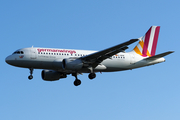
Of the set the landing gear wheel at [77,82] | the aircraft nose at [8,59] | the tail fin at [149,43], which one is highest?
the tail fin at [149,43]

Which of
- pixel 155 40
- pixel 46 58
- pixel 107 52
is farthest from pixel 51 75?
pixel 155 40

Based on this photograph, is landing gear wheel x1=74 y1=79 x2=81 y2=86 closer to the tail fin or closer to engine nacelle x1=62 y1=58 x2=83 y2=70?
engine nacelle x1=62 y1=58 x2=83 y2=70

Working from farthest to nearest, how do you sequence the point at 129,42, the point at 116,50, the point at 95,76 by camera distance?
the point at 95,76 → the point at 116,50 → the point at 129,42

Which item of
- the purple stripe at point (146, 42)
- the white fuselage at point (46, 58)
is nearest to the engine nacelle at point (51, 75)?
the white fuselage at point (46, 58)

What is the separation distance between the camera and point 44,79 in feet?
153

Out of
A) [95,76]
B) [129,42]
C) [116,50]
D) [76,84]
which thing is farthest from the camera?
[76,84]

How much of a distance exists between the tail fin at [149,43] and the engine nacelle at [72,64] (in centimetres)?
1042

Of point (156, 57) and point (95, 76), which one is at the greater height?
point (156, 57)

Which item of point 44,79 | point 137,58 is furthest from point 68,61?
point 137,58

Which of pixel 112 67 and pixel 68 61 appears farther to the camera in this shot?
pixel 112 67

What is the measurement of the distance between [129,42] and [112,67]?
28.6 ft

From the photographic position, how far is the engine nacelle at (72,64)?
133 ft

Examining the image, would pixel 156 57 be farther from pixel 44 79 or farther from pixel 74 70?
pixel 44 79

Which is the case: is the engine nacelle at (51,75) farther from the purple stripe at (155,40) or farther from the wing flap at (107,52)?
the purple stripe at (155,40)
